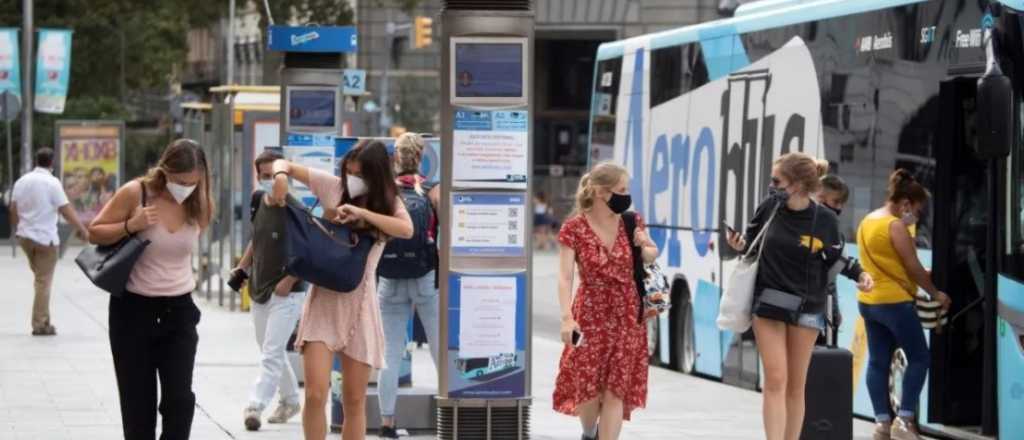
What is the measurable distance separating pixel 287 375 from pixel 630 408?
9.64 ft

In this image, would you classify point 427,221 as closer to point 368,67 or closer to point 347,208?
point 347,208

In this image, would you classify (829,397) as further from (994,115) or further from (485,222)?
(485,222)

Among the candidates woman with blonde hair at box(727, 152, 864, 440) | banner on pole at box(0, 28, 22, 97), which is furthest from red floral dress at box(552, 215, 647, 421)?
banner on pole at box(0, 28, 22, 97)

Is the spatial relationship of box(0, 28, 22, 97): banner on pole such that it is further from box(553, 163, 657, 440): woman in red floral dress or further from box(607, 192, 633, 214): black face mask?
box(607, 192, 633, 214): black face mask

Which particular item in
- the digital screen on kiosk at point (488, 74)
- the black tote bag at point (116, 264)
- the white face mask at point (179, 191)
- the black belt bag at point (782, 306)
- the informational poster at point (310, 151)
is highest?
the digital screen on kiosk at point (488, 74)

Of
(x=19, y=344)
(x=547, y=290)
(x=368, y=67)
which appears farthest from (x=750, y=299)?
A: (x=368, y=67)

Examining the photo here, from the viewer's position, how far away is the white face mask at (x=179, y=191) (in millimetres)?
9531

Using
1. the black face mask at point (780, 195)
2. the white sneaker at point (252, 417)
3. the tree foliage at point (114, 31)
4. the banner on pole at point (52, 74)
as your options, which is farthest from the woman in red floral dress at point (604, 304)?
the tree foliage at point (114, 31)

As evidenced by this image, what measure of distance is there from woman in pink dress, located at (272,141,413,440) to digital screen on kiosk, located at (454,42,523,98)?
108 centimetres

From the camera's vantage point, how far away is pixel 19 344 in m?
19.8

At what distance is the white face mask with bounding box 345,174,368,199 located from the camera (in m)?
9.79

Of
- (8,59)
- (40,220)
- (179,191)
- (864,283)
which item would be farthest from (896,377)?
(8,59)

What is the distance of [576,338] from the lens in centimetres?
1069

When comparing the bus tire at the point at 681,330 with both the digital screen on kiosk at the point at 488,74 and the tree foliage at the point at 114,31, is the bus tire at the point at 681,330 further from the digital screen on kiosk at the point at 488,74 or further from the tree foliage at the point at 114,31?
the tree foliage at the point at 114,31
